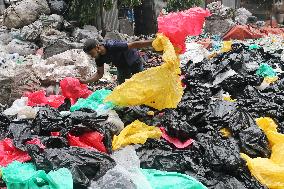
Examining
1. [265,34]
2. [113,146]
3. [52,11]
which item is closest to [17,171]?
[113,146]

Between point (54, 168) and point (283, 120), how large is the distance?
8.18 feet

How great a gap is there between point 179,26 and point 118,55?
105 cm

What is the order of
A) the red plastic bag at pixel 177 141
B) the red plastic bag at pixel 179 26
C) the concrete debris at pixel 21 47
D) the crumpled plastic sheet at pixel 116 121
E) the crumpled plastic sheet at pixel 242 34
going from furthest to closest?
1. the crumpled plastic sheet at pixel 242 34
2. the concrete debris at pixel 21 47
3. the red plastic bag at pixel 179 26
4. the crumpled plastic sheet at pixel 116 121
5. the red plastic bag at pixel 177 141

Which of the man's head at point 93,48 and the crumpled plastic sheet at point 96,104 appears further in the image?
the man's head at point 93,48

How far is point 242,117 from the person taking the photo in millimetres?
4203

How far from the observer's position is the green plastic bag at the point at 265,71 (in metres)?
6.03

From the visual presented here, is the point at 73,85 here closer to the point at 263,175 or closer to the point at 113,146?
the point at 113,146

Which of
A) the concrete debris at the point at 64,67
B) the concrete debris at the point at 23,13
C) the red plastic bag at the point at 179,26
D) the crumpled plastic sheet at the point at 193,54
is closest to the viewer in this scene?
the red plastic bag at the point at 179,26

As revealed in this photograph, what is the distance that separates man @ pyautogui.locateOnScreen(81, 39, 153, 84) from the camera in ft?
16.3

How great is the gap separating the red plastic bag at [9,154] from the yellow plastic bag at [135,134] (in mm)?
772

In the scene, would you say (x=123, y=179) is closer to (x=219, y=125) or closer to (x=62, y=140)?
(x=62, y=140)

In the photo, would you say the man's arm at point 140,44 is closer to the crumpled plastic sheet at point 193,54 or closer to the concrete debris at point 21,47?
the crumpled plastic sheet at point 193,54

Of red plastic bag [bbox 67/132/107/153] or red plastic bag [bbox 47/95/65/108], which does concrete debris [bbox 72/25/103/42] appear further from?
red plastic bag [bbox 67/132/107/153]

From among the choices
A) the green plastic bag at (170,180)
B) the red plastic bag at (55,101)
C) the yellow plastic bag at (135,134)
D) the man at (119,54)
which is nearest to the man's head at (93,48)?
the man at (119,54)
